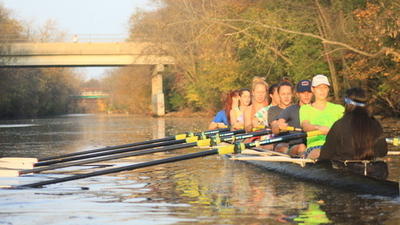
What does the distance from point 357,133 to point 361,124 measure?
0.11 m

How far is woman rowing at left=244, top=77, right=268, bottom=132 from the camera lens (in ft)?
42.2

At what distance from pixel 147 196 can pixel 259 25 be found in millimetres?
19595

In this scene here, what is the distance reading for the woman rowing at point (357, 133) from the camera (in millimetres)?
7992

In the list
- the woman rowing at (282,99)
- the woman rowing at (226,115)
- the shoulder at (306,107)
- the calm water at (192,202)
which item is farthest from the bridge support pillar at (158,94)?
the shoulder at (306,107)

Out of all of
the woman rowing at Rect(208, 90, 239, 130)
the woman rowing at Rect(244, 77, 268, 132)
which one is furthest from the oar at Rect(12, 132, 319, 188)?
the woman rowing at Rect(208, 90, 239, 130)

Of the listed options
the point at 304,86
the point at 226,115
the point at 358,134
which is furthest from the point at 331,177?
the point at 226,115

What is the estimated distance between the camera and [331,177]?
27.8 ft

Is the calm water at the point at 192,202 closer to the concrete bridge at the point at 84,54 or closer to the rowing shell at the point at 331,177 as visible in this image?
the rowing shell at the point at 331,177

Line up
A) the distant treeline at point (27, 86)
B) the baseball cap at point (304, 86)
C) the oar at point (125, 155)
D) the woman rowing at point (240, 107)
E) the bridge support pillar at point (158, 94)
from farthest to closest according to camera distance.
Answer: the distant treeline at point (27, 86) < the bridge support pillar at point (158, 94) < the woman rowing at point (240, 107) < the baseball cap at point (304, 86) < the oar at point (125, 155)

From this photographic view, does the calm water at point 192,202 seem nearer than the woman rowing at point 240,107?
Yes

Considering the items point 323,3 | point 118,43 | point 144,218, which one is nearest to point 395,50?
point 323,3

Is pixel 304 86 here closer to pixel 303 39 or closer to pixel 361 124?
pixel 361 124

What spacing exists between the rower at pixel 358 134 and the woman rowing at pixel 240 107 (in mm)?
5633

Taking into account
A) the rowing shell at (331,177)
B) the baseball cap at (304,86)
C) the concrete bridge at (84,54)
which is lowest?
the rowing shell at (331,177)
